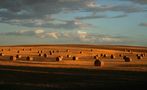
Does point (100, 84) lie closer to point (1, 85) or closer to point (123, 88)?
point (123, 88)

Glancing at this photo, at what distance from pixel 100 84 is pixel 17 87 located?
5446 millimetres

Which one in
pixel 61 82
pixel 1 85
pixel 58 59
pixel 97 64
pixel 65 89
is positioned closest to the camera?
pixel 65 89

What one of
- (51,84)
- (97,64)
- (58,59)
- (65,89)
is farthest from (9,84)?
(58,59)

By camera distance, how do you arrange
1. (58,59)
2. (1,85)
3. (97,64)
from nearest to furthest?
(1,85) < (97,64) < (58,59)

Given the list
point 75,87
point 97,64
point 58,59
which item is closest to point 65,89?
point 75,87

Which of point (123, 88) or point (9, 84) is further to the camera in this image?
point (9, 84)

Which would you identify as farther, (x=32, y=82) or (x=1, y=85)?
(x=32, y=82)

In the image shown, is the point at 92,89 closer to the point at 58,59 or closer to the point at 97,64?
the point at 97,64

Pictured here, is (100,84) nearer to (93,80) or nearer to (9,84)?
(93,80)

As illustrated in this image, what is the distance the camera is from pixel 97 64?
147 feet

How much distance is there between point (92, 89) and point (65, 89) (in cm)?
159

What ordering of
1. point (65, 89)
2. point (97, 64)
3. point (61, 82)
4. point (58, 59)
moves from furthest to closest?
point (58, 59) < point (97, 64) < point (61, 82) < point (65, 89)

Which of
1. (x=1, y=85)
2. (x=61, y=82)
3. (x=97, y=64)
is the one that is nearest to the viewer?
(x=1, y=85)

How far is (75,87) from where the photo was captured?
23594 mm
